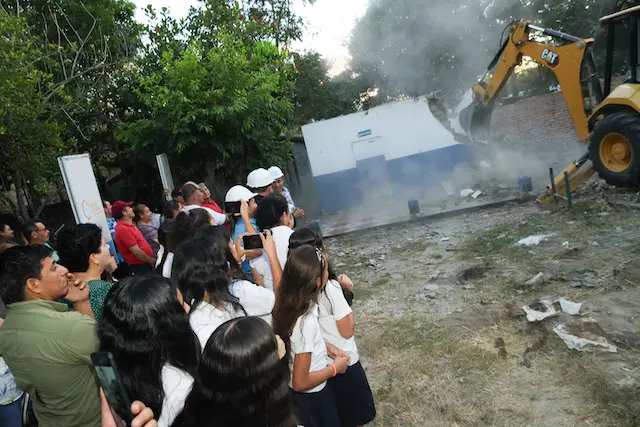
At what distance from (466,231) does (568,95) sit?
2.88m

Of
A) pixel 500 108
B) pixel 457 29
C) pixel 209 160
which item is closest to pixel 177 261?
pixel 209 160

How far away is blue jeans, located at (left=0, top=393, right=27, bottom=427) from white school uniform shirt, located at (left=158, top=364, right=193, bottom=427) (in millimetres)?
1315

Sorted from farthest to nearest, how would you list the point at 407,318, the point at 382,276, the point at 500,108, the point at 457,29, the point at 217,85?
the point at 457,29
the point at 500,108
the point at 217,85
the point at 382,276
the point at 407,318

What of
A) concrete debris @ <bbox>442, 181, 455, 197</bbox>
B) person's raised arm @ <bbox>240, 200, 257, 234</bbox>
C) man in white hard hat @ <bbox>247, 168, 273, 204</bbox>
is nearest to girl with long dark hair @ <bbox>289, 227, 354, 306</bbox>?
person's raised arm @ <bbox>240, 200, 257, 234</bbox>

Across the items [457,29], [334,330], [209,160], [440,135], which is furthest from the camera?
[457,29]

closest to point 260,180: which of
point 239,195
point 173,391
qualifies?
point 239,195

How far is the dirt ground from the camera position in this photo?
2.87 metres

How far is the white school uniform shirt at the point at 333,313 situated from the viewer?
2139mm

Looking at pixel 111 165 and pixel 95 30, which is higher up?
pixel 95 30

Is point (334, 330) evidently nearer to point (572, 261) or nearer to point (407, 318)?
point (407, 318)

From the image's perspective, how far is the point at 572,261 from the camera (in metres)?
4.89

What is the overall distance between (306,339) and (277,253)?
40.5 inches

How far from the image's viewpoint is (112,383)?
4.20 feet

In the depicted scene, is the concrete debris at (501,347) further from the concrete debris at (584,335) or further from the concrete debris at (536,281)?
the concrete debris at (536,281)
